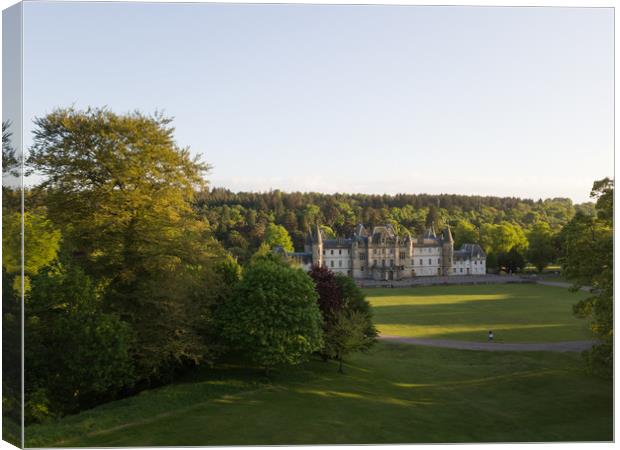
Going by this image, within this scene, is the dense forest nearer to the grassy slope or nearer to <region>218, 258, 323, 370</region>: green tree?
<region>218, 258, 323, 370</region>: green tree

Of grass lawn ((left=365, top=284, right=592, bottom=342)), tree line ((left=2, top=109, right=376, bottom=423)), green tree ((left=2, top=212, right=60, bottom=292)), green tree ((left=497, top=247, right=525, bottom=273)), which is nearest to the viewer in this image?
green tree ((left=2, top=212, right=60, bottom=292))

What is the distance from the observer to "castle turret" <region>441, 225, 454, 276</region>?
2648 inches

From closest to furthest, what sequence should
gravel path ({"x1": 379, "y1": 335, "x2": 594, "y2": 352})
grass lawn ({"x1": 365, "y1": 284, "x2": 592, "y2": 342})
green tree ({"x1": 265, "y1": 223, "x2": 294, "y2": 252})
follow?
gravel path ({"x1": 379, "y1": 335, "x2": 594, "y2": 352}), grass lawn ({"x1": 365, "y1": 284, "x2": 592, "y2": 342}), green tree ({"x1": 265, "y1": 223, "x2": 294, "y2": 252})

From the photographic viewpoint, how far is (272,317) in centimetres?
1652

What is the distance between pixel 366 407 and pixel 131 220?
8096mm

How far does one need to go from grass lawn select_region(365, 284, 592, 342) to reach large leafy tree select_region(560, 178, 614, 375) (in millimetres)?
8203

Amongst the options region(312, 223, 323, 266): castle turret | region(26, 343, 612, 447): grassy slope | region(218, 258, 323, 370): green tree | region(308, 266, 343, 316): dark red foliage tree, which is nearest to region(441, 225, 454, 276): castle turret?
region(312, 223, 323, 266): castle turret

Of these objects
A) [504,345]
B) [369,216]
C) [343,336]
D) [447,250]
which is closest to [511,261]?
[447,250]

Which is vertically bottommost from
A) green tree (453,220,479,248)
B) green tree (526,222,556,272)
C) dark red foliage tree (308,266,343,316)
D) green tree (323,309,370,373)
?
green tree (323,309,370,373)

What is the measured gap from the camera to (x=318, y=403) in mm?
14555

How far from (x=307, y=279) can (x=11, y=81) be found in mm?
9542

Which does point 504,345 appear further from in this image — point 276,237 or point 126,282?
point 276,237

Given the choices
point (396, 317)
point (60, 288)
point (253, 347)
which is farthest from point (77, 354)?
point (396, 317)

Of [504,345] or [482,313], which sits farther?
[482,313]
